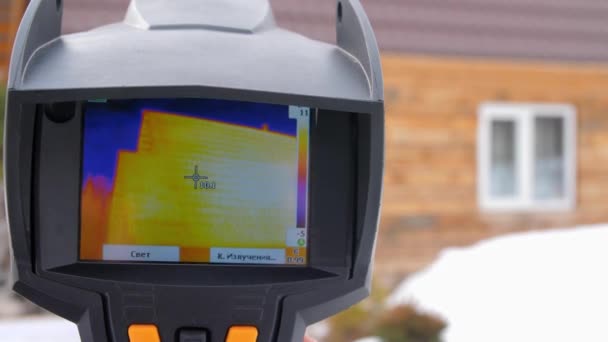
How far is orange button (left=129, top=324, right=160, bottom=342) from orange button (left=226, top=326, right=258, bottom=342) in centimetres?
7

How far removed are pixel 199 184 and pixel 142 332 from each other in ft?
0.49

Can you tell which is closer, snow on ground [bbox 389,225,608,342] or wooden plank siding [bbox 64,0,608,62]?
snow on ground [bbox 389,225,608,342]

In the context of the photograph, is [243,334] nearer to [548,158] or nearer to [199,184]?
[199,184]

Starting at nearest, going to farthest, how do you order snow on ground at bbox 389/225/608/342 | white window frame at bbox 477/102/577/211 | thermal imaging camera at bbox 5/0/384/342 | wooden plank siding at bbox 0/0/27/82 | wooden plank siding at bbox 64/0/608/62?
thermal imaging camera at bbox 5/0/384/342, snow on ground at bbox 389/225/608/342, wooden plank siding at bbox 0/0/27/82, wooden plank siding at bbox 64/0/608/62, white window frame at bbox 477/102/577/211

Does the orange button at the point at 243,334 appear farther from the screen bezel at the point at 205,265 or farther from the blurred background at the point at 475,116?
the blurred background at the point at 475,116

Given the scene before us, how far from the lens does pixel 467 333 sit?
1331mm

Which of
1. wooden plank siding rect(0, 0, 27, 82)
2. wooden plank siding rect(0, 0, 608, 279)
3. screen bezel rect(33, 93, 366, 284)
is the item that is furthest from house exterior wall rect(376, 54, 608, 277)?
screen bezel rect(33, 93, 366, 284)

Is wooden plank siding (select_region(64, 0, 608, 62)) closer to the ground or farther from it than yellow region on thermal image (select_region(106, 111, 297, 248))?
farther from it

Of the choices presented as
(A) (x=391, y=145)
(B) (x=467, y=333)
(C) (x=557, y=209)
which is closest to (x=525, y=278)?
(B) (x=467, y=333)

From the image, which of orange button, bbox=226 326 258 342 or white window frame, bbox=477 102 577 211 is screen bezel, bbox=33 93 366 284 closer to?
orange button, bbox=226 326 258 342

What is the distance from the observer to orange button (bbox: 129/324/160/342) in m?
0.77

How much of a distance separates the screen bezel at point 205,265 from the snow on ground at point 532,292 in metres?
0.46

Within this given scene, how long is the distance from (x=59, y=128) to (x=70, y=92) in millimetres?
103

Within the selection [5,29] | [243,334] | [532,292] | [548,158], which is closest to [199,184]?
[243,334]
